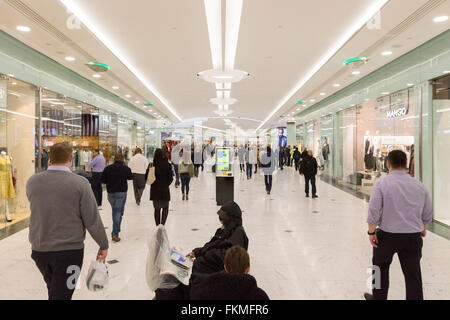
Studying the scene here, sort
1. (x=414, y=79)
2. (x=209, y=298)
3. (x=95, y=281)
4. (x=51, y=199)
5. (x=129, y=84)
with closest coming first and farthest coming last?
(x=209, y=298) < (x=51, y=199) < (x=95, y=281) < (x=414, y=79) < (x=129, y=84)

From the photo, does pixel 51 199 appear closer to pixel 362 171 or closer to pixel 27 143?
pixel 27 143

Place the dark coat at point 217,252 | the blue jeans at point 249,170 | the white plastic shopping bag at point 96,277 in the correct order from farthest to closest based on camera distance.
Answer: the blue jeans at point 249,170
the dark coat at point 217,252
the white plastic shopping bag at point 96,277

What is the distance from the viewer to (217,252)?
2711 mm

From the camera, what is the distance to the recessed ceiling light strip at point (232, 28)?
595 centimetres

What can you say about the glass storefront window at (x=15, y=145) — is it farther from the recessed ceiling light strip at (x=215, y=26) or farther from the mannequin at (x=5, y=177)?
the recessed ceiling light strip at (x=215, y=26)

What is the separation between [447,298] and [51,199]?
12.8ft

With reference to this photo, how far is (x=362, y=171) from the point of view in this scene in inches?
481

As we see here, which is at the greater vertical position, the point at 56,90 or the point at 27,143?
A: the point at 56,90

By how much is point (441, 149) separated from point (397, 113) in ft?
7.57

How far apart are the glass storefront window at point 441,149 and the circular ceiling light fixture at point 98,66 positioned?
8.11 meters

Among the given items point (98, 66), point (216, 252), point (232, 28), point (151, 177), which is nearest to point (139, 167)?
point (151, 177)

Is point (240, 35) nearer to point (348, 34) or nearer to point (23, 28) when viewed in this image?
point (348, 34)

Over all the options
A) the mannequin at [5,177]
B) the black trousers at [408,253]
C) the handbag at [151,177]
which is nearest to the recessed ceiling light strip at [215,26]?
the handbag at [151,177]

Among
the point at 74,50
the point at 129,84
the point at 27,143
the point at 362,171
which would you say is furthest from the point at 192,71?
the point at 362,171
